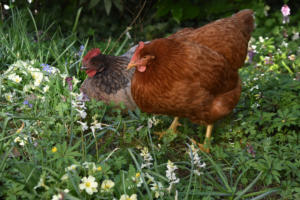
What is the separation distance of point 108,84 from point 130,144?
0.68m

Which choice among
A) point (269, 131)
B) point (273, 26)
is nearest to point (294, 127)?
point (269, 131)

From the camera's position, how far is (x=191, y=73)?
2.72m

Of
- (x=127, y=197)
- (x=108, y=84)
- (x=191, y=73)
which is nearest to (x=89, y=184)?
(x=127, y=197)

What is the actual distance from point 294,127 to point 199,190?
1.39 meters

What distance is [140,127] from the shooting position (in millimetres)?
3096

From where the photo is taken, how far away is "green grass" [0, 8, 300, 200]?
2.05 meters

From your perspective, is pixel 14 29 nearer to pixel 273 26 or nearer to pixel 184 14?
pixel 184 14

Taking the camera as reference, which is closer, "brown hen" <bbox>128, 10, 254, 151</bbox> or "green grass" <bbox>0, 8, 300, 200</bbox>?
"green grass" <bbox>0, 8, 300, 200</bbox>

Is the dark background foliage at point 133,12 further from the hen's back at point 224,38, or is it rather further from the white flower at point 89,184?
the white flower at point 89,184

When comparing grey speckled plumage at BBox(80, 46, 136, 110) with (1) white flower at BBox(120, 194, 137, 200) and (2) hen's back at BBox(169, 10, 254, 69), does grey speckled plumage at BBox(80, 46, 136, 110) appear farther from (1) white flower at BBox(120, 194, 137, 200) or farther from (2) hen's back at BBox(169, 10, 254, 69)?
(1) white flower at BBox(120, 194, 137, 200)

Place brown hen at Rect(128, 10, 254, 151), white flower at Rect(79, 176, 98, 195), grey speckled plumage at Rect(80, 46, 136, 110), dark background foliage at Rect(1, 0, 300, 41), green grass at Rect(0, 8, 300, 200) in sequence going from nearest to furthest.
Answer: white flower at Rect(79, 176, 98, 195) < green grass at Rect(0, 8, 300, 200) < brown hen at Rect(128, 10, 254, 151) < grey speckled plumage at Rect(80, 46, 136, 110) < dark background foliage at Rect(1, 0, 300, 41)

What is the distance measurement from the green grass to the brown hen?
27 cm

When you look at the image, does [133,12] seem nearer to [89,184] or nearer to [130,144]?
[130,144]

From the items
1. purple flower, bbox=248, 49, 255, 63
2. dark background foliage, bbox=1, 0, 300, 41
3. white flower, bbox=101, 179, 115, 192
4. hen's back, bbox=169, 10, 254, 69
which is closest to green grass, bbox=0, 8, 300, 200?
white flower, bbox=101, 179, 115, 192
